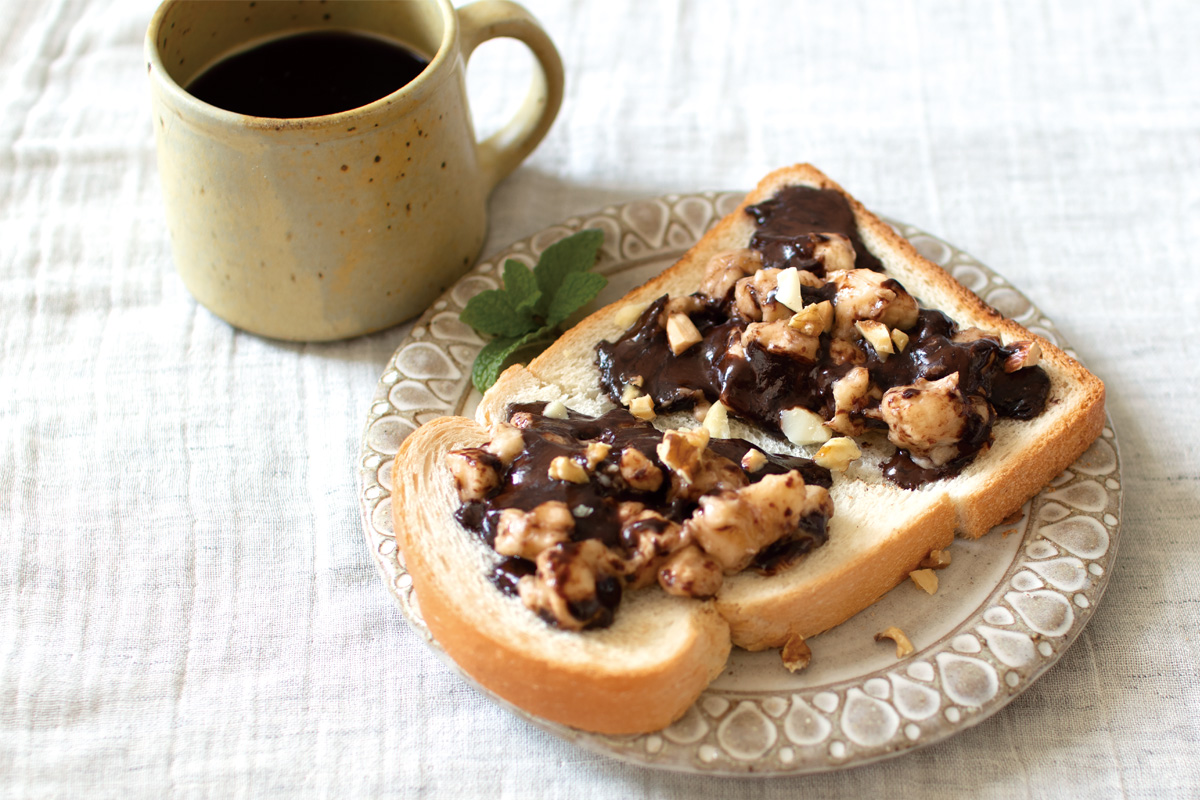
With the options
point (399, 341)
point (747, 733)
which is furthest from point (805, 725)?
point (399, 341)

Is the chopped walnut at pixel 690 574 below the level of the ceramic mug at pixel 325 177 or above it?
below

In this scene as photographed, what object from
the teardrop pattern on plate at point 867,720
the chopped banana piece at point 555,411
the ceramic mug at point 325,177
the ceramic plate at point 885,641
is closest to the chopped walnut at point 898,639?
the ceramic plate at point 885,641

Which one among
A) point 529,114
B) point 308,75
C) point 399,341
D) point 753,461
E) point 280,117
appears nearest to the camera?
point 753,461

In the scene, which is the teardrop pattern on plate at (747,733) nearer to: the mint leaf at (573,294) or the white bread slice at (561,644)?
the white bread slice at (561,644)

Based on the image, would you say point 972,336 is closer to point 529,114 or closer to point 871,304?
point 871,304

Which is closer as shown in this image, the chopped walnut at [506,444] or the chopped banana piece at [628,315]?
the chopped walnut at [506,444]

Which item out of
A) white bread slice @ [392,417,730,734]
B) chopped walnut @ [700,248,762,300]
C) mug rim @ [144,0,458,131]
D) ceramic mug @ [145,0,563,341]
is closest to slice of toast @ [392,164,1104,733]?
white bread slice @ [392,417,730,734]
